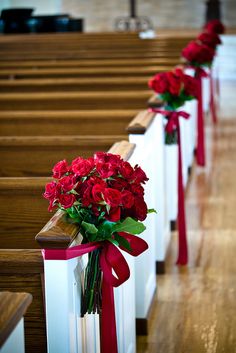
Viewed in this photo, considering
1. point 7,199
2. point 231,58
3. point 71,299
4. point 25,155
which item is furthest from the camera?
point 231,58

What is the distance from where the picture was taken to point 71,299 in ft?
8.24

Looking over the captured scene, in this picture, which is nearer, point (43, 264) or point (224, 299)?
point (43, 264)

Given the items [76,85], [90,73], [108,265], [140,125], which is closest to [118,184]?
[108,265]

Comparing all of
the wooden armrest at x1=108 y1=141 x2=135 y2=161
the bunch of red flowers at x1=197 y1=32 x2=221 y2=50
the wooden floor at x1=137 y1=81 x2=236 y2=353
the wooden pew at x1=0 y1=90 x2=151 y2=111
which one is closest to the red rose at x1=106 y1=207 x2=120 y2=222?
the wooden armrest at x1=108 y1=141 x2=135 y2=161

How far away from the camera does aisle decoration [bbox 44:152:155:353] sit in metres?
2.49

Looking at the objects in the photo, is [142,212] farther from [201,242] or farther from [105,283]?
[201,242]

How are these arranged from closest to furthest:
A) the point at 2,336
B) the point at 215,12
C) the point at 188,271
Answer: the point at 2,336 → the point at 188,271 → the point at 215,12

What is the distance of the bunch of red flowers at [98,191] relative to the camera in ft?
8.14

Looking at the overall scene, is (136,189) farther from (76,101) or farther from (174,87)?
(76,101)

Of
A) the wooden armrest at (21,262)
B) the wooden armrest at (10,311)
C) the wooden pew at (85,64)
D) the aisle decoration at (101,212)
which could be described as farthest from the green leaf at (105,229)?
the wooden pew at (85,64)

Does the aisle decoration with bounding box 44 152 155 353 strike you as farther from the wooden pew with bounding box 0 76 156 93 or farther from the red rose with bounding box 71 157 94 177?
the wooden pew with bounding box 0 76 156 93

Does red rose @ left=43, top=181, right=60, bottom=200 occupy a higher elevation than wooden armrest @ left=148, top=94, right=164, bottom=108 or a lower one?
higher

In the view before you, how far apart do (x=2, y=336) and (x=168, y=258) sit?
11.6ft

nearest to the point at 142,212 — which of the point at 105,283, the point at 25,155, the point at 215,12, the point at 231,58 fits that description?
the point at 105,283
